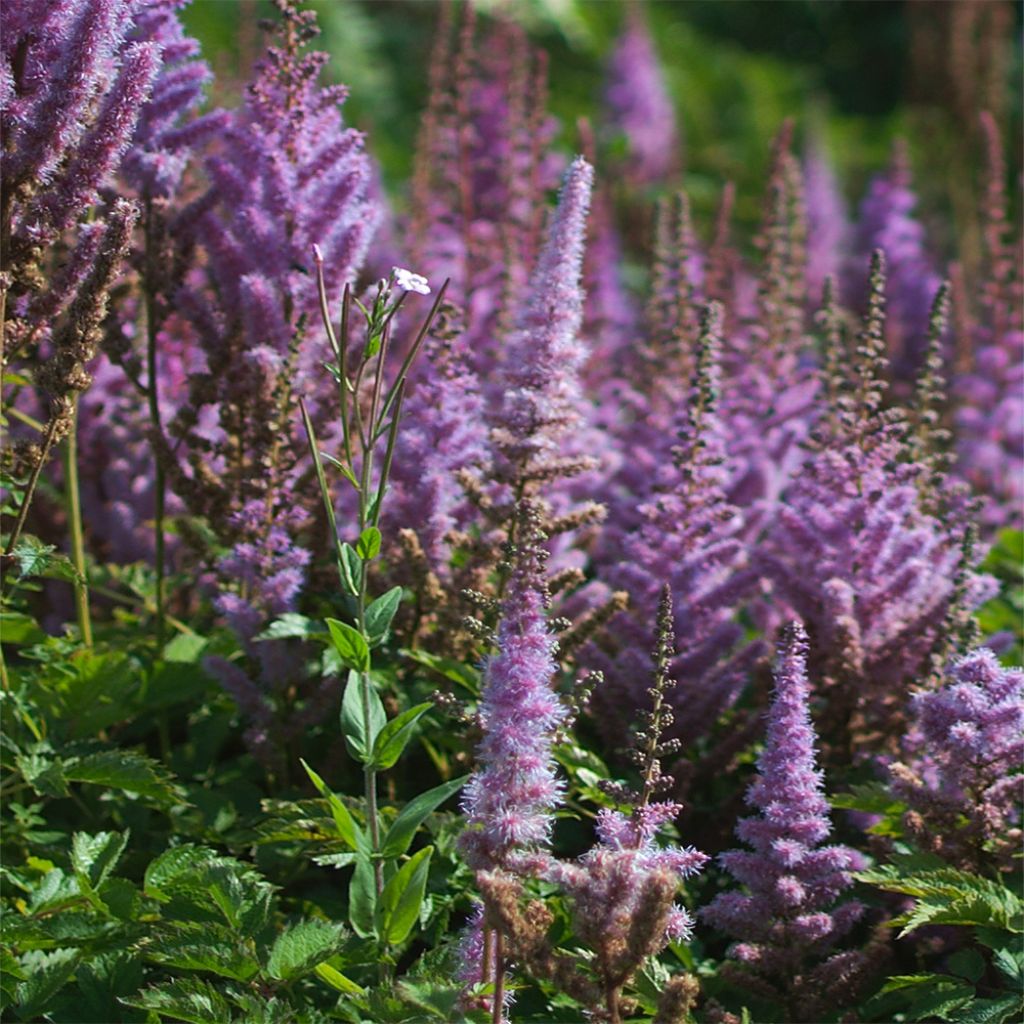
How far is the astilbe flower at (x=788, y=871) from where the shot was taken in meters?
2.21

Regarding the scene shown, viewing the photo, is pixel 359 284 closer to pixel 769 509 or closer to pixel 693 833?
pixel 769 509

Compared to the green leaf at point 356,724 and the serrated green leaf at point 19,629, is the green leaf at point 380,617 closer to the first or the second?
the green leaf at point 356,724

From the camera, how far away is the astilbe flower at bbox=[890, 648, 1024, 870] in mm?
2342

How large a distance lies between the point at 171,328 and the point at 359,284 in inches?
22.8

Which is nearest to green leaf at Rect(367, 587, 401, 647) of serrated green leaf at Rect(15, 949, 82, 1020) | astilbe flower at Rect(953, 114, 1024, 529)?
serrated green leaf at Rect(15, 949, 82, 1020)

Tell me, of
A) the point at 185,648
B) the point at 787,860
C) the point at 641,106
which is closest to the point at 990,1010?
the point at 787,860

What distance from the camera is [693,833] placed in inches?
113

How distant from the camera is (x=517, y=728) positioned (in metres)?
1.93

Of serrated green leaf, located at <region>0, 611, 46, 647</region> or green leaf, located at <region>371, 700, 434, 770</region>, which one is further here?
serrated green leaf, located at <region>0, 611, 46, 647</region>

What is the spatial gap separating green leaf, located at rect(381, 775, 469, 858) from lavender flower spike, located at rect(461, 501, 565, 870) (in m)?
0.03

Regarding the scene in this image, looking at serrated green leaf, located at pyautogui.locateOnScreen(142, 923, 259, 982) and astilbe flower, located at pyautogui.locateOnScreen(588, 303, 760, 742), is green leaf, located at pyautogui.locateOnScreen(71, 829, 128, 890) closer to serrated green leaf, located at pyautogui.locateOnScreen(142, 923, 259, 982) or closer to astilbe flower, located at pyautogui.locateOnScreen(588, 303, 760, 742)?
serrated green leaf, located at pyautogui.locateOnScreen(142, 923, 259, 982)

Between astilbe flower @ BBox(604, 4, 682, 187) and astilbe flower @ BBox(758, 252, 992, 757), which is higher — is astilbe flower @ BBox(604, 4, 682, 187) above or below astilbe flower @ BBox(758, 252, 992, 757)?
above

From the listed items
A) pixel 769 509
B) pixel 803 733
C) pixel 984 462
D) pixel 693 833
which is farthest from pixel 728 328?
pixel 803 733

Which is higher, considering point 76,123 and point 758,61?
point 758,61
